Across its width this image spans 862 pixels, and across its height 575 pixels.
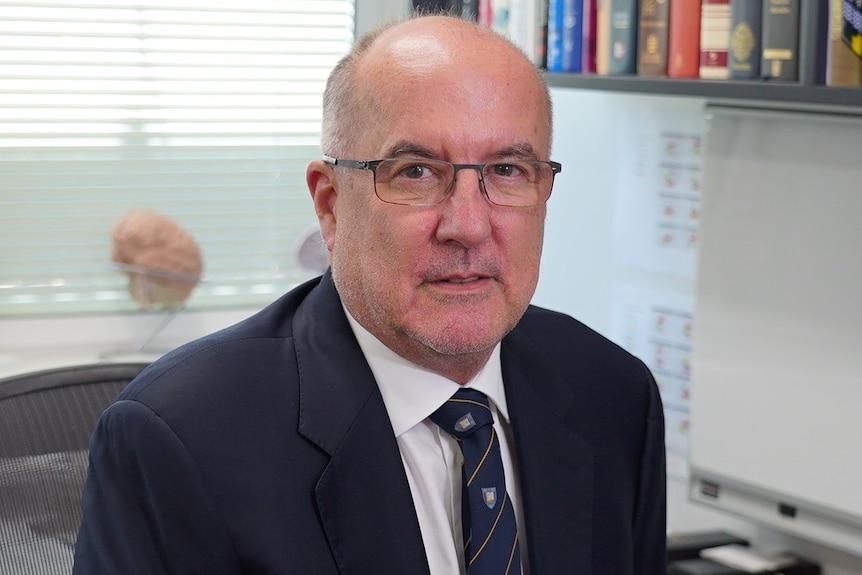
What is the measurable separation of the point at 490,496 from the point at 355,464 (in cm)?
15

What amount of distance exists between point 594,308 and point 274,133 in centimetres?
82

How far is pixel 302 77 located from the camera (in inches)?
104

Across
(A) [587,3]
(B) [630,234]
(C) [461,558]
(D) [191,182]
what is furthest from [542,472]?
(D) [191,182]

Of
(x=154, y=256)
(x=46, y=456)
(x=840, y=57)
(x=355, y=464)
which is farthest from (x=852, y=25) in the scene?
(x=154, y=256)

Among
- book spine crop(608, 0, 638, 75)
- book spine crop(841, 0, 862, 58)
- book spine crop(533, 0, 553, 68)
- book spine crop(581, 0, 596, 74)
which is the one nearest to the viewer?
book spine crop(841, 0, 862, 58)

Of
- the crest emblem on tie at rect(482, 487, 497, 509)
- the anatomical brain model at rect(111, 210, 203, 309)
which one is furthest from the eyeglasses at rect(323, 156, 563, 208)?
the anatomical brain model at rect(111, 210, 203, 309)

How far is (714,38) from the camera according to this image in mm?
1702

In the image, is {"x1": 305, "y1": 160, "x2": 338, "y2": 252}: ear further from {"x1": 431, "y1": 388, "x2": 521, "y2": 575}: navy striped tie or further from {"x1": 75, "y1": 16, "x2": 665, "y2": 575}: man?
{"x1": 431, "y1": 388, "x2": 521, "y2": 575}: navy striped tie

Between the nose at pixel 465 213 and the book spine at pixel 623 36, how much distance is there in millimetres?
787

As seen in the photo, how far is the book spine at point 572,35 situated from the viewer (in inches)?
78.1

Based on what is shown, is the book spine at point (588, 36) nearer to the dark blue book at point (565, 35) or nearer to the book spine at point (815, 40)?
the dark blue book at point (565, 35)

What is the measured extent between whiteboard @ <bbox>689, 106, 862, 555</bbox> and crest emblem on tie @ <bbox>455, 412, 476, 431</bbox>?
2.49ft

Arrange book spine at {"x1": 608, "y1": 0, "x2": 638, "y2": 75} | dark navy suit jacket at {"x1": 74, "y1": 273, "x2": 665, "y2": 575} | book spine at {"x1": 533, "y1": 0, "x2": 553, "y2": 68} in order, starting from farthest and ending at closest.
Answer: book spine at {"x1": 533, "y1": 0, "x2": 553, "y2": 68}
book spine at {"x1": 608, "y1": 0, "x2": 638, "y2": 75}
dark navy suit jacket at {"x1": 74, "y1": 273, "x2": 665, "y2": 575}

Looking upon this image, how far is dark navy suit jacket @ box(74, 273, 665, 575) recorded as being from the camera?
1.11 metres
